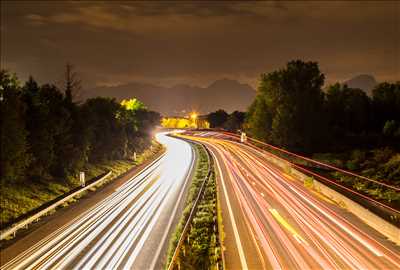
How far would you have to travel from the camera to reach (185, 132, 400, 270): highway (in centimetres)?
1861

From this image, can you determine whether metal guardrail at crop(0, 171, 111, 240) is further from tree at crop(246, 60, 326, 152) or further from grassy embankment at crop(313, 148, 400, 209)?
tree at crop(246, 60, 326, 152)

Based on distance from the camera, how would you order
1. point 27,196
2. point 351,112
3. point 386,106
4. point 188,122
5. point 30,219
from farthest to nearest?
point 188,122 < point 386,106 < point 351,112 < point 27,196 < point 30,219

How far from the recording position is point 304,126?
233 ft

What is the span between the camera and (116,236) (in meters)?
23.8

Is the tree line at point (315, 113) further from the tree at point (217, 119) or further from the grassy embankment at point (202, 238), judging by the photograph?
the tree at point (217, 119)

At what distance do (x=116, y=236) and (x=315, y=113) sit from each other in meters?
56.1

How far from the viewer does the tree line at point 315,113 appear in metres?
70.9

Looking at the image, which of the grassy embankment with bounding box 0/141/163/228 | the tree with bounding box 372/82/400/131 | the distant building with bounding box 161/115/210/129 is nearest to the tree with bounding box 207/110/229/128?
the distant building with bounding box 161/115/210/129

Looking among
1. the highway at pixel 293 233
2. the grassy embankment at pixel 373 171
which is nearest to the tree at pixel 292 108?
the grassy embankment at pixel 373 171

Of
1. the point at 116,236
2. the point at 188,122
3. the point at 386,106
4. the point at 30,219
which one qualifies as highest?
the point at 386,106

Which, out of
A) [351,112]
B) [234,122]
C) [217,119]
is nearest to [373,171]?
[351,112]

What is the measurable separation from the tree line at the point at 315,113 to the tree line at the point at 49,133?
103 feet

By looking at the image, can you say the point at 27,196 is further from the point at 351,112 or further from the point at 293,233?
the point at 351,112

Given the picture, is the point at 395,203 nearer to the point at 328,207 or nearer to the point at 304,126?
the point at 328,207
